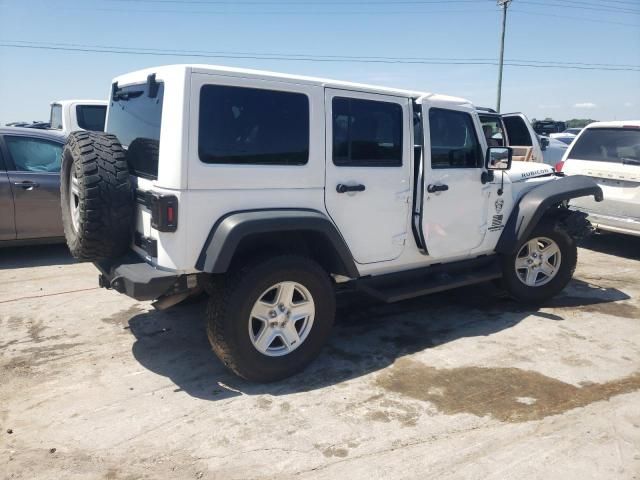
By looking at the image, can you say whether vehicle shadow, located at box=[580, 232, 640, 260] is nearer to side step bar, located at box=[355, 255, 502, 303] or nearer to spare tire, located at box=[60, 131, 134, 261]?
side step bar, located at box=[355, 255, 502, 303]

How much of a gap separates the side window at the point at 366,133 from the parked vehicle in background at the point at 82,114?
674 centimetres

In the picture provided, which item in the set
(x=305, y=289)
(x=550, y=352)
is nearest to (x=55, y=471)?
(x=305, y=289)

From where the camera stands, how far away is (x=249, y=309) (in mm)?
3494

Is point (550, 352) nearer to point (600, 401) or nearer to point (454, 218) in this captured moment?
point (600, 401)

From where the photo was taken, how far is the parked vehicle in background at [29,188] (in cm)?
626

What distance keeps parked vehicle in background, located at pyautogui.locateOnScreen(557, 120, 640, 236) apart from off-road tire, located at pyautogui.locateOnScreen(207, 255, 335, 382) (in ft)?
17.2

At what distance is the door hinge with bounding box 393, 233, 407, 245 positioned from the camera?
4301 millimetres

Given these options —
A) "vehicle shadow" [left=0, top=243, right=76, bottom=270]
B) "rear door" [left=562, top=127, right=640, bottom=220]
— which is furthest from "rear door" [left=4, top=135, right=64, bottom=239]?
"rear door" [left=562, top=127, right=640, bottom=220]

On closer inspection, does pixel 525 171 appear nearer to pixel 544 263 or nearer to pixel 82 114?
pixel 544 263

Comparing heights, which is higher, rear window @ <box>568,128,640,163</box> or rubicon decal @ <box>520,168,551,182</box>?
rear window @ <box>568,128,640,163</box>

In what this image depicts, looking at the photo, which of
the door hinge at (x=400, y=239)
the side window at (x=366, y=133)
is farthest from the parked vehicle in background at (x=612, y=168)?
the side window at (x=366, y=133)

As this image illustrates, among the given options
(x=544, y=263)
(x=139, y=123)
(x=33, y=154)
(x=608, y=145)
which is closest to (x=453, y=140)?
(x=544, y=263)

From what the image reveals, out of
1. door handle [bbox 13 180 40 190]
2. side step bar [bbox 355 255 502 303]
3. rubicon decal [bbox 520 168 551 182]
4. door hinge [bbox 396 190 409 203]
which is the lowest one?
side step bar [bbox 355 255 502 303]

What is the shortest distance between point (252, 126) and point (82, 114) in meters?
7.01
